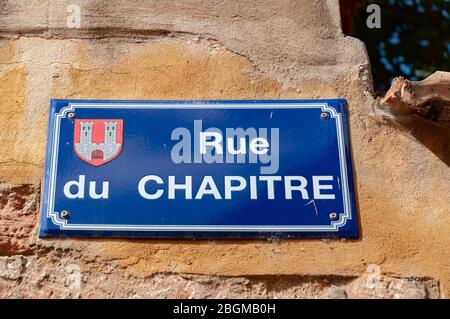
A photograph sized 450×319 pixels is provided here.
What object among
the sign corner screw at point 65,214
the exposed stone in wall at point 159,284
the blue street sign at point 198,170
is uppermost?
the blue street sign at point 198,170

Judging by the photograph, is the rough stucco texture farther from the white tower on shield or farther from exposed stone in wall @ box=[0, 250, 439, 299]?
the white tower on shield

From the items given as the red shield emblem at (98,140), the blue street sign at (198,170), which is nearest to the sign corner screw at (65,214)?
the blue street sign at (198,170)

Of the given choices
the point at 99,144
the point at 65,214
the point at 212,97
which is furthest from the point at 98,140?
the point at 212,97

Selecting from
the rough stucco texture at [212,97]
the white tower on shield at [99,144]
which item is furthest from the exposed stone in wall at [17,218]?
the white tower on shield at [99,144]

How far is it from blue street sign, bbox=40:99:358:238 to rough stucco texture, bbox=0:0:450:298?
4cm

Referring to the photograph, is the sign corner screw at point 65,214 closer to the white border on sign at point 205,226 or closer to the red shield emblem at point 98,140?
the white border on sign at point 205,226

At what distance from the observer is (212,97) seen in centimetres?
200

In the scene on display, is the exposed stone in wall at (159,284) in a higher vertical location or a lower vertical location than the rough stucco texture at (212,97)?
lower

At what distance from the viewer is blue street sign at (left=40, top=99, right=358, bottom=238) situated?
5.93 ft

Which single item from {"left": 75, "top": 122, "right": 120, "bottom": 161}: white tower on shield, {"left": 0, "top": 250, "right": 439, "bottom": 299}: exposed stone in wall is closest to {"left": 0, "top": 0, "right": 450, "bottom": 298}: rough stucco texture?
{"left": 0, "top": 250, "right": 439, "bottom": 299}: exposed stone in wall

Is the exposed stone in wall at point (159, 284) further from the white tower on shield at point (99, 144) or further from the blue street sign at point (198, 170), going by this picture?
the white tower on shield at point (99, 144)

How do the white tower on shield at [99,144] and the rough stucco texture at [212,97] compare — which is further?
the white tower on shield at [99,144]

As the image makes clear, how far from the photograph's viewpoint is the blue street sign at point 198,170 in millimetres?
1808

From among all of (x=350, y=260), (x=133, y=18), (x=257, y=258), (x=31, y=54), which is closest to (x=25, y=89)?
(x=31, y=54)
